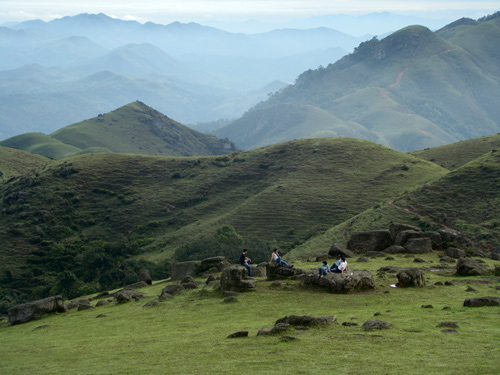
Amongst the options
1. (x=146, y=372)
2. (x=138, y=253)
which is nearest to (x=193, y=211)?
(x=138, y=253)

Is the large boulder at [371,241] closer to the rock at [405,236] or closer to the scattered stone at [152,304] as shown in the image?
the rock at [405,236]

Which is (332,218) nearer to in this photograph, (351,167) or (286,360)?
(351,167)

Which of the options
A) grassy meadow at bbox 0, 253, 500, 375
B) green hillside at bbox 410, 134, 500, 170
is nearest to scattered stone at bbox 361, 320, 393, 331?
grassy meadow at bbox 0, 253, 500, 375

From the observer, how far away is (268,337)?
24.0 metres

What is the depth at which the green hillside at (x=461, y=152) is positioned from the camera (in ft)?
428

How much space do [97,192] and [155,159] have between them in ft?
85.1

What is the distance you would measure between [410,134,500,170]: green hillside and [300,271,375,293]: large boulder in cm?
10231

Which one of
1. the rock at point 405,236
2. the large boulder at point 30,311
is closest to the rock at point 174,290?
the large boulder at point 30,311

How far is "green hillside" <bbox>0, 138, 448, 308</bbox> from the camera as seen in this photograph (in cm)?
9244

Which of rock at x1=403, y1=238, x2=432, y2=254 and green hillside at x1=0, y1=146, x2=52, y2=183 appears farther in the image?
green hillside at x1=0, y1=146, x2=52, y2=183

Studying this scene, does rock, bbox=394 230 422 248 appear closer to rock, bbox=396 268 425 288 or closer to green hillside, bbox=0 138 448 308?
rock, bbox=396 268 425 288

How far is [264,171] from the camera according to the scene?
136 meters

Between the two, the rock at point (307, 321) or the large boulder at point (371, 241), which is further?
the large boulder at point (371, 241)

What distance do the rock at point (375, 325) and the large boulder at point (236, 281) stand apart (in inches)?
523
